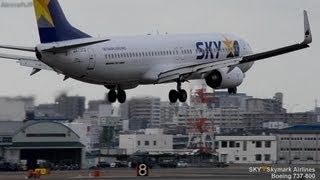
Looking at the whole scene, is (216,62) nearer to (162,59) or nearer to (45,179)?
(162,59)

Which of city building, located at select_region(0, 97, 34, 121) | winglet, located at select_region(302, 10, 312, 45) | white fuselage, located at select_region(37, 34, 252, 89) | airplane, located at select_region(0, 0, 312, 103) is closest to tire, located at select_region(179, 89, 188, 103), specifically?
airplane, located at select_region(0, 0, 312, 103)

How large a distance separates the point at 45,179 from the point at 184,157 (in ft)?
240

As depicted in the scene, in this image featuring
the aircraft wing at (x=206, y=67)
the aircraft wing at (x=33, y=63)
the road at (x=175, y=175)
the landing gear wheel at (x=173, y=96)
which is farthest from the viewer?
the road at (x=175, y=175)

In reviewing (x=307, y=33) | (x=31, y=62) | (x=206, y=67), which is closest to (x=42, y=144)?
(x=31, y=62)

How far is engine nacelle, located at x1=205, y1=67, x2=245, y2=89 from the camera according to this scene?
99.0 m

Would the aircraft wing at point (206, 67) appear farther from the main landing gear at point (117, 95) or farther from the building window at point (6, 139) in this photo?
the building window at point (6, 139)

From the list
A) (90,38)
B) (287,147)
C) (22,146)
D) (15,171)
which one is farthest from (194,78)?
Answer: (287,147)

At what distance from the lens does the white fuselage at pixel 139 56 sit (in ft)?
300

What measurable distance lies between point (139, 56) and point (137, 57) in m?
0.37

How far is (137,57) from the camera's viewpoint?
97.3m

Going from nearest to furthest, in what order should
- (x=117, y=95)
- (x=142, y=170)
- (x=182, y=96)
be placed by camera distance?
1. (x=182, y=96)
2. (x=117, y=95)
3. (x=142, y=170)

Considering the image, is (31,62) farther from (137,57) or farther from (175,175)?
(175,175)

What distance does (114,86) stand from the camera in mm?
98312

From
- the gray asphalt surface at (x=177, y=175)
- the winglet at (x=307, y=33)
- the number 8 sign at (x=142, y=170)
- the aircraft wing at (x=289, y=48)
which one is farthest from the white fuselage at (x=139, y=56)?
the winglet at (x=307, y=33)
